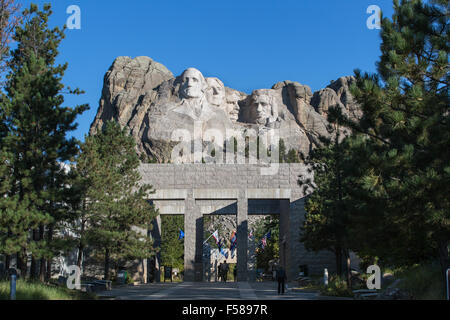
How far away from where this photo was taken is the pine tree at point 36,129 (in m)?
17.3

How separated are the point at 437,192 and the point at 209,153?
69.4m

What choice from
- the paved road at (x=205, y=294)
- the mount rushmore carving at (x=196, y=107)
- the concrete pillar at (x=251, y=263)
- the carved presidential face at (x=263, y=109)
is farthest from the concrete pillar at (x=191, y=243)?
the carved presidential face at (x=263, y=109)

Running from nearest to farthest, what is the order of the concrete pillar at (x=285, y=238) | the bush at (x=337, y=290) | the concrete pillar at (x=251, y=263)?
1. the bush at (x=337, y=290)
2. the concrete pillar at (x=285, y=238)
3. the concrete pillar at (x=251, y=263)

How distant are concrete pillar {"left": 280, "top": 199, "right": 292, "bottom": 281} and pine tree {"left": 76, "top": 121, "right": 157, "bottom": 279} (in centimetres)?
1061

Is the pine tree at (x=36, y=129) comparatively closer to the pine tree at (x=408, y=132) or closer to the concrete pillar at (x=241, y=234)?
the pine tree at (x=408, y=132)

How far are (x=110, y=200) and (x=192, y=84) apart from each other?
198 feet

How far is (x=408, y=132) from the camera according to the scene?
13.2m

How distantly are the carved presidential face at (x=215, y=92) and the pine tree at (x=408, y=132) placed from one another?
3082 inches

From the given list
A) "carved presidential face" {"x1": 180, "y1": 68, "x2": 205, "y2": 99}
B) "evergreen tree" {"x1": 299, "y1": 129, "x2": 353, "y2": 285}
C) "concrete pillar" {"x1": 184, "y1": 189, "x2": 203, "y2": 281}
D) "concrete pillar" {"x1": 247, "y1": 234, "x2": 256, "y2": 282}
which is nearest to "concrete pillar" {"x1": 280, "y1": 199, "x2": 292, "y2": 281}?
"concrete pillar" {"x1": 247, "y1": 234, "x2": 256, "y2": 282}

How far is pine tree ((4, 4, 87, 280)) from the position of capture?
17.3 metres

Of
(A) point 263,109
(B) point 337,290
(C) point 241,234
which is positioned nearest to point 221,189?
(C) point 241,234

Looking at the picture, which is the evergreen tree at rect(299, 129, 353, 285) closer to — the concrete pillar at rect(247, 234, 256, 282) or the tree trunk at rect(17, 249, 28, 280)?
the tree trunk at rect(17, 249, 28, 280)

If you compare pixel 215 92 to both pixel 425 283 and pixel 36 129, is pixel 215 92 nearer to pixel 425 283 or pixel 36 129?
pixel 36 129
